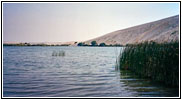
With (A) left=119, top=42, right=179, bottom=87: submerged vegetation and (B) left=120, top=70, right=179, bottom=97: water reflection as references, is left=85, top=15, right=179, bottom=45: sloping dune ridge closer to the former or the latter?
(A) left=119, top=42, right=179, bottom=87: submerged vegetation

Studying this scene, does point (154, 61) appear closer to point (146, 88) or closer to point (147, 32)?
point (146, 88)

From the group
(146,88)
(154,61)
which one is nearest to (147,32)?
(154,61)

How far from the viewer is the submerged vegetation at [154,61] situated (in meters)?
8.28

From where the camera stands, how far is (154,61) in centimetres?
945

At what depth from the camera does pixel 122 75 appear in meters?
11.2

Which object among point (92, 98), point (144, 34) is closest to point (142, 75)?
point (92, 98)

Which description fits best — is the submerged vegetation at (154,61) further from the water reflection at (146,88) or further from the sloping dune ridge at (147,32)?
the sloping dune ridge at (147,32)

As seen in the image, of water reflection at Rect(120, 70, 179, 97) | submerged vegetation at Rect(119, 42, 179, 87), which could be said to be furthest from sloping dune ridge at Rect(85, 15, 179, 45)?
water reflection at Rect(120, 70, 179, 97)

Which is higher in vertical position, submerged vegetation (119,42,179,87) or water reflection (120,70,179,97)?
submerged vegetation (119,42,179,87)

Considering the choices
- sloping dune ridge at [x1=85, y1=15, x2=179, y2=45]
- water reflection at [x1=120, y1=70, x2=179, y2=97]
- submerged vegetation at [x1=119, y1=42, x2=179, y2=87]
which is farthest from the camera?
sloping dune ridge at [x1=85, y1=15, x2=179, y2=45]

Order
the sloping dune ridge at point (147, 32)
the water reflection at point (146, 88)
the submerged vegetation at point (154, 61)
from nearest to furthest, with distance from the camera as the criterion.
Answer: the water reflection at point (146, 88)
the submerged vegetation at point (154, 61)
the sloping dune ridge at point (147, 32)

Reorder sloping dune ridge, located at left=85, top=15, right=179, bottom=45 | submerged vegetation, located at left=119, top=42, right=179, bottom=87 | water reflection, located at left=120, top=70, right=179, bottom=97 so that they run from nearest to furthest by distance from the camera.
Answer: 1. water reflection, located at left=120, top=70, right=179, bottom=97
2. submerged vegetation, located at left=119, top=42, right=179, bottom=87
3. sloping dune ridge, located at left=85, top=15, right=179, bottom=45

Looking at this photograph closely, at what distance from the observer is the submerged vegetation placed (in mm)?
8284

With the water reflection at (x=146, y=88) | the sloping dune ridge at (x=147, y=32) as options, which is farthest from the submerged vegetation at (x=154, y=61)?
the sloping dune ridge at (x=147, y=32)
